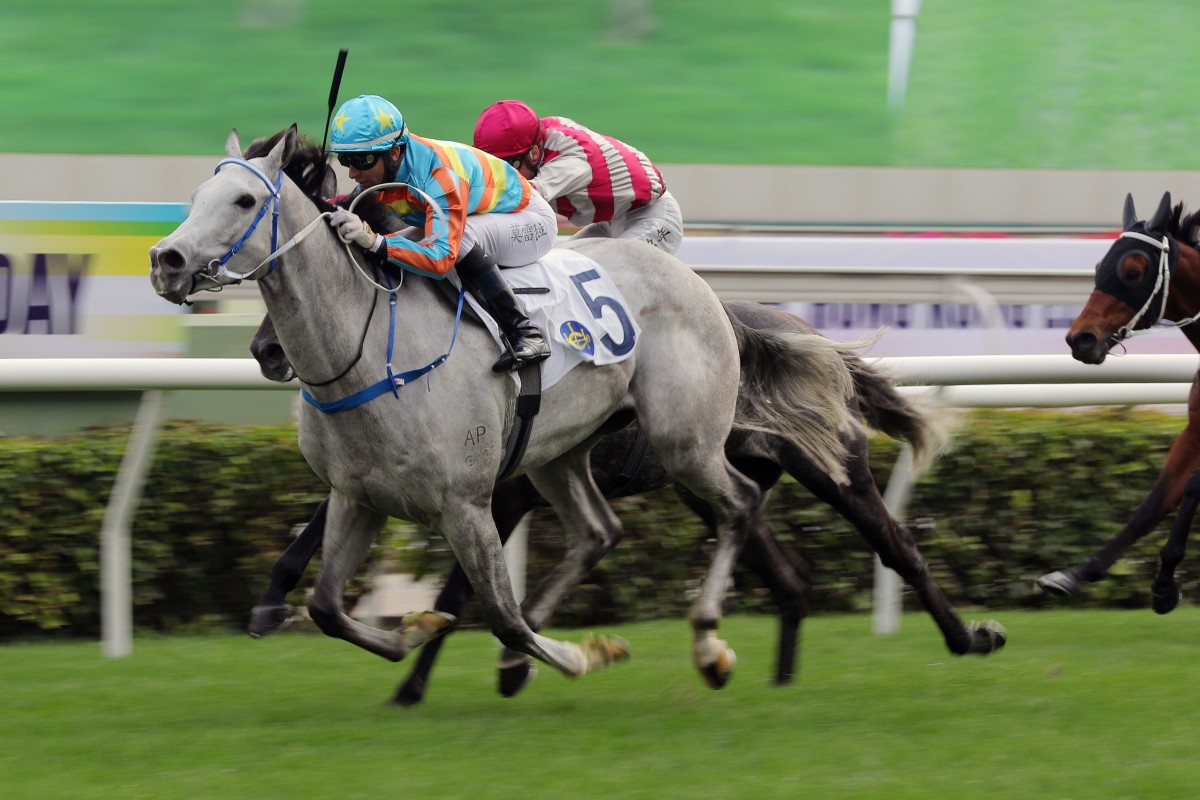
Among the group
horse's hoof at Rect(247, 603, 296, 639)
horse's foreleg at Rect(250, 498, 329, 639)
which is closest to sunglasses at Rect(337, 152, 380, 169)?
horse's foreleg at Rect(250, 498, 329, 639)

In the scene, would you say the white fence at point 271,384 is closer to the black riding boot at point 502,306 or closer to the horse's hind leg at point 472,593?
the horse's hind leg at point 472,593

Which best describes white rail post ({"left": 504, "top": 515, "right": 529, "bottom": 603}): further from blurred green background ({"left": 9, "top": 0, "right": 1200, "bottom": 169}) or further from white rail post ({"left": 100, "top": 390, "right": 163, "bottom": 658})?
blurred green background ({"left": 9, "top": 0, "right": 1200, "bottom": 169})

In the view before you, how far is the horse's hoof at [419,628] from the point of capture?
389cm

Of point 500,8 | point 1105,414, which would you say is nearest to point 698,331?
point 1105,414

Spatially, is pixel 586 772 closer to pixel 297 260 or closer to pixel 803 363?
pixel 297 260

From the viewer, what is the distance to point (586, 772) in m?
3.39

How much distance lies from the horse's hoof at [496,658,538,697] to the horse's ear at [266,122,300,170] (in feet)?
4.71

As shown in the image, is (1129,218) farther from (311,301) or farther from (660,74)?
(660,74)

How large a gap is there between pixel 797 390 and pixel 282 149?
1759 mm

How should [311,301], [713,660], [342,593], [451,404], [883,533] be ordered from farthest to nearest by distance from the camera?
[883,533] → [713,660] → [342,593] → [451,404] → [311,301]

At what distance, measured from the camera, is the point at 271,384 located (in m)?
4.79

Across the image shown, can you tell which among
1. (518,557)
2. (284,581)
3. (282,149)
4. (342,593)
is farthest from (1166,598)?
(282,149)

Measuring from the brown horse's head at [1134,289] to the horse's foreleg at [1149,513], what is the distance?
298 mm

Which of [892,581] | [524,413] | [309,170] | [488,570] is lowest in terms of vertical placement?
[892,581]
